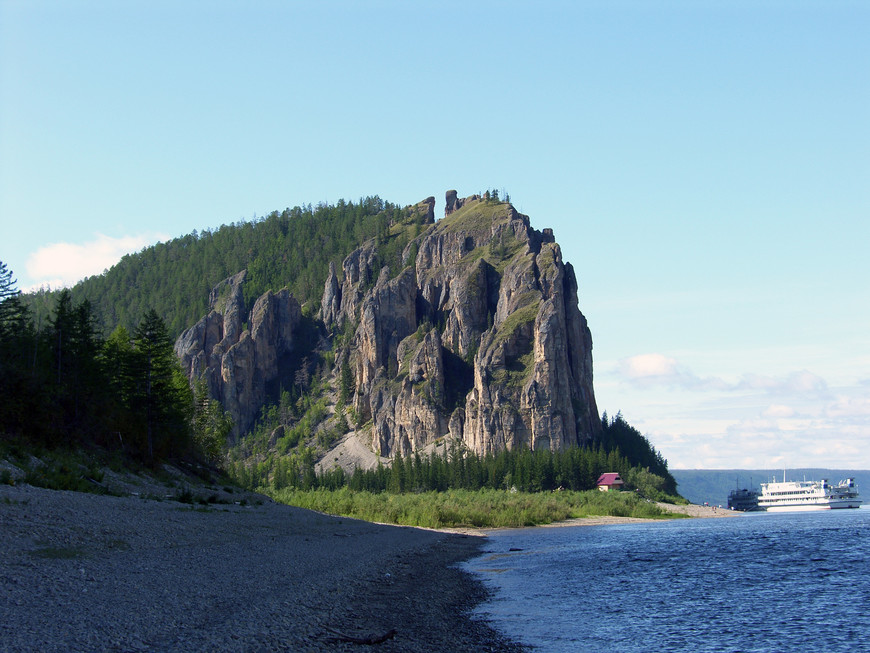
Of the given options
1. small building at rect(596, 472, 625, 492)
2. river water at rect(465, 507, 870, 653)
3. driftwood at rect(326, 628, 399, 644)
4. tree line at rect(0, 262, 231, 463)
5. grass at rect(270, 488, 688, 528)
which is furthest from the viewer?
small building at rect(596, 472, 625, 492)

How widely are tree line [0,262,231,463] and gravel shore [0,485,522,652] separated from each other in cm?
1853

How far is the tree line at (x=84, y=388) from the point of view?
194 feet

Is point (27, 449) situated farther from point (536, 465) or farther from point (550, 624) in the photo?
point (536, 465)

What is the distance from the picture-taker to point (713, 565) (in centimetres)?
5531

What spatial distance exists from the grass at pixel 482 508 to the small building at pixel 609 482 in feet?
40.7

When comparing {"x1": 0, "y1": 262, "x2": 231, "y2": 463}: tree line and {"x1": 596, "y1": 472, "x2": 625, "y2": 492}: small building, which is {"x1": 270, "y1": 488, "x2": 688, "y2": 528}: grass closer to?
{"x1": 596, "y1": 472, "x2": 625, "y2": 492}: small building

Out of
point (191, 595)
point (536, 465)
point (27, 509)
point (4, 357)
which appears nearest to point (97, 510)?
point (27, 509)

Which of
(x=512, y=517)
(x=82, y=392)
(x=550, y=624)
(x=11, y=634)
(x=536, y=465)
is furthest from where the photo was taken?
(x=536, y=465)

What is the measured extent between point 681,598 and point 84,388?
56.7 m

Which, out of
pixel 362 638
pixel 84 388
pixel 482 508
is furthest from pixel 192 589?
pixel 482 508

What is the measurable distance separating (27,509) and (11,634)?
18.1 meters

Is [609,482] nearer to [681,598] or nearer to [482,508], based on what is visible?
[482,508]

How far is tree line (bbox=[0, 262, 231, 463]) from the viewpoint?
194 ft

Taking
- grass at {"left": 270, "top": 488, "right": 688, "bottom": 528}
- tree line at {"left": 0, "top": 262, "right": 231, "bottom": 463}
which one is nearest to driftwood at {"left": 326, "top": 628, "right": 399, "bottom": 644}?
tree line at {"left": 0, "top": 262, "right": 231, "bottom": 463}
